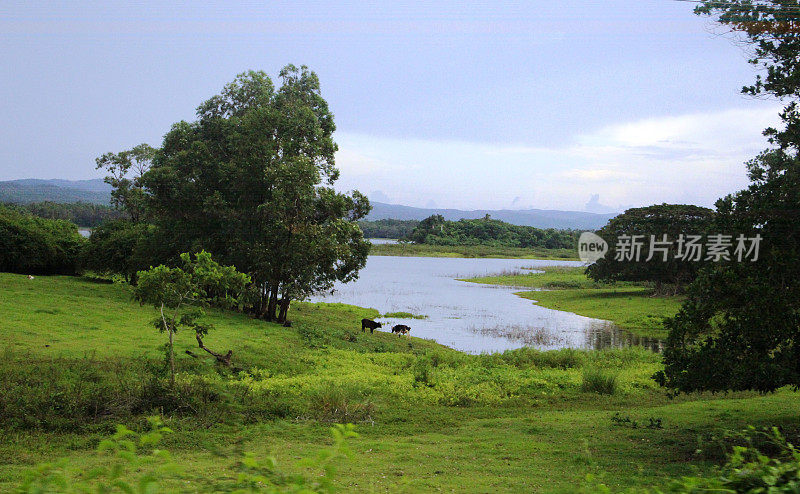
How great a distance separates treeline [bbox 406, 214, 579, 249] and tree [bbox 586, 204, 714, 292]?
2873 inches

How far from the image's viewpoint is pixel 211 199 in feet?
84.1

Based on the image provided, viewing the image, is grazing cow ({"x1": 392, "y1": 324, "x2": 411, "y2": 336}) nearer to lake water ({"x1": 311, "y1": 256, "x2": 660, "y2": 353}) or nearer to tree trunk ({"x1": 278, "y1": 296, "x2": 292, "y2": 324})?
lake water ({"x1": 311, "y1": 256, "x2": 660, "y2": 353})

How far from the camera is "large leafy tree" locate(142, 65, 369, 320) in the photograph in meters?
24.3

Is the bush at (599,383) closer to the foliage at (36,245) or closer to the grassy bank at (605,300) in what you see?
the grassy bank at (605,300)

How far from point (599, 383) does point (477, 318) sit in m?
18.4

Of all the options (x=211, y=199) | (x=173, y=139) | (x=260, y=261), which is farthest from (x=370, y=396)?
(x=173, y=139)

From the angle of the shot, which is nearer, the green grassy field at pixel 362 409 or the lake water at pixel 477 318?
the green grassy field at pixel 362 409

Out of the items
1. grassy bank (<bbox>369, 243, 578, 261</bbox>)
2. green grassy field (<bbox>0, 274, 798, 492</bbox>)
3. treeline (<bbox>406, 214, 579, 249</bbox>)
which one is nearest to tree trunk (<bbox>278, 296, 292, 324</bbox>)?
green grassy field (<bbox>0, 274, 798, 492</bbox>)

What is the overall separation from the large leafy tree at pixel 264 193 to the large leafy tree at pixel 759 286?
16.5 m

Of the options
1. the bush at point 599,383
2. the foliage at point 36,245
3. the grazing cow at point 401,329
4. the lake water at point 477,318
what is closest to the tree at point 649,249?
the lake water at point 477,318

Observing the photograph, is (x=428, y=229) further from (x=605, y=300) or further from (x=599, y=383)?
(x=599, y=383)

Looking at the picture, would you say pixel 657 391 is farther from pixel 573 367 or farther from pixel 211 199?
pixel 211 199

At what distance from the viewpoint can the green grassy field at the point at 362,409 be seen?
821 centimetres

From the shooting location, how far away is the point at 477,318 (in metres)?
34.0
